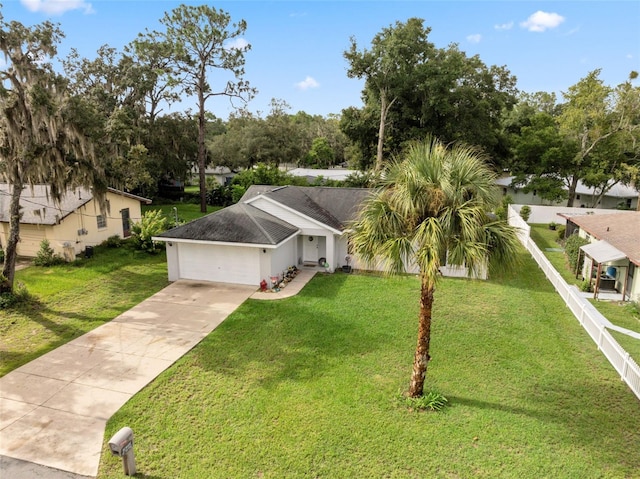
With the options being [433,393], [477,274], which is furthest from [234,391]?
[477,274]

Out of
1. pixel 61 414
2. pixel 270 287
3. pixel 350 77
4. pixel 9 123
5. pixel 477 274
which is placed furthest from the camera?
pixel 350 77

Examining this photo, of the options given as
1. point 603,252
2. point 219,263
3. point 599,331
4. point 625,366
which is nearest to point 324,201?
point 219,263

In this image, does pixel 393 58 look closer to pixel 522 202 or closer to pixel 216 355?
pixel 522 202

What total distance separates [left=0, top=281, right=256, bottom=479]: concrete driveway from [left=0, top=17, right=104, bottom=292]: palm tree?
543cm

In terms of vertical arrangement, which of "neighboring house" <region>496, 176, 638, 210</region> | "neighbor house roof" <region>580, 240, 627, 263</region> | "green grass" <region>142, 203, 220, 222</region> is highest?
"neighboring house" <region>496, 176, 638, 210</region>

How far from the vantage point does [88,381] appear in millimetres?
9688

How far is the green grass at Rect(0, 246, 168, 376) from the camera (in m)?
11.8

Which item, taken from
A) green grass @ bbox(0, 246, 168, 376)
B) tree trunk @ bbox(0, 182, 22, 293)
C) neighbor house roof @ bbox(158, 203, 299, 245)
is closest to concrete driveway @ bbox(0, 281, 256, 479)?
green grass @ bbox(0, 246, 168, 376)

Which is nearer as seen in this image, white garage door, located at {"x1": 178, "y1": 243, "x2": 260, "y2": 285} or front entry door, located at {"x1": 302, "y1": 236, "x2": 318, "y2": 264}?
white garage door, located at {"x1": 178, "y1": 243, "x2": 260, "y2": 285}

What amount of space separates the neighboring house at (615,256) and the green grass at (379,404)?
3264mm

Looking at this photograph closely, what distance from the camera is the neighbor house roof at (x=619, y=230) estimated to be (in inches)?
Result: 589

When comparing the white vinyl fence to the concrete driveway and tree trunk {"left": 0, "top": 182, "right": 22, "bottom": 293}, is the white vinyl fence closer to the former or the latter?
the concrete driveway

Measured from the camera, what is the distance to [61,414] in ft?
27.8

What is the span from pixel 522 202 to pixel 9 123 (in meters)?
39.9
